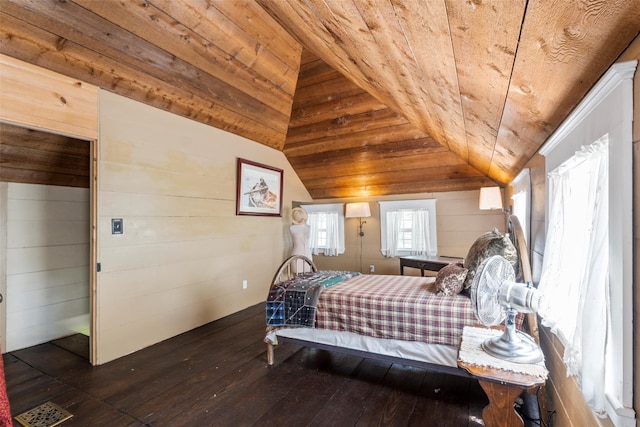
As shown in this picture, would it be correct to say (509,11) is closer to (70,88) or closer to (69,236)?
(70,88)

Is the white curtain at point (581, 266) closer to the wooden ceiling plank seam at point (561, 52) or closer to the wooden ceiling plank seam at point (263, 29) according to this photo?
the wooden ceiling plank seam at point (561, 52)

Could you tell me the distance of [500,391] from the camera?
131 cm

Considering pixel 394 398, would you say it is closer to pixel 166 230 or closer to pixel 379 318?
pixel 379 318

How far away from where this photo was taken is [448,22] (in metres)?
1.04

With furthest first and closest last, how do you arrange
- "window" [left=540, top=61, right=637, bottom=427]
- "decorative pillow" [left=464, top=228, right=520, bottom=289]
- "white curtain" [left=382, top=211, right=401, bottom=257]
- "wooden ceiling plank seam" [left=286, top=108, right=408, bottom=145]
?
"white curtain" [left=382, top=211, right=401, bottom=257] < "wooden ceiling plank seam" [left=286, top=108, right=408, bottom=145] < "decorative pillow" [left=464, top=228, right=520, bottom=289] < "window" [left=540, top=61, right=637, bottom=427]

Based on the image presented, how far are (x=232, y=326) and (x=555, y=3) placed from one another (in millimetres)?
3922

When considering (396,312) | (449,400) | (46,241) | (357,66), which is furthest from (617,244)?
(46,241)

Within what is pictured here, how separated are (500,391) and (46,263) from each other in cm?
436

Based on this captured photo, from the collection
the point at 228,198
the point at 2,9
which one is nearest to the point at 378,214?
the point at 228,198

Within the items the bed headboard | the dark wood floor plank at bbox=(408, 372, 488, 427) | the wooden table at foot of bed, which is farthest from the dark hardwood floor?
the wooden table at foot of bed

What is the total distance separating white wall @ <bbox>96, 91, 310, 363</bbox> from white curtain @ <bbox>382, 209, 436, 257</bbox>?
2.20m

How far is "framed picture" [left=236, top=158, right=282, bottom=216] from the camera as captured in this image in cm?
431

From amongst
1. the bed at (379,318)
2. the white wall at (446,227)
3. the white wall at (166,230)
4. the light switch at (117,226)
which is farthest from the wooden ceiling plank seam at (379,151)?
the light switch at (117,226)

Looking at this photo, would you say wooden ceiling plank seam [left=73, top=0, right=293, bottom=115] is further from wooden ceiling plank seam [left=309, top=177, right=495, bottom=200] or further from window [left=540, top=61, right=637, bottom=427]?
window [left=540, top=61, right=637, bottom=427]
